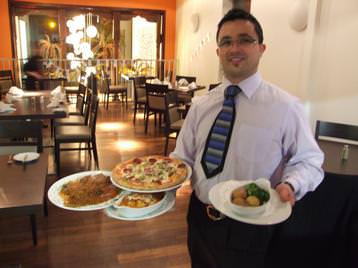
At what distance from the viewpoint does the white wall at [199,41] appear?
25.3ft

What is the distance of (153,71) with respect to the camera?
10.1 meters

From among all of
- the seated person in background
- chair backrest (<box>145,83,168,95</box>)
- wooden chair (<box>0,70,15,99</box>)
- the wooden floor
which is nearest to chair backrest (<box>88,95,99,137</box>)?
the wooden floor

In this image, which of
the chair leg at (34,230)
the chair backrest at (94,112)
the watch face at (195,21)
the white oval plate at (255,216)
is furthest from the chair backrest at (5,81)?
the white oval plate at (255,216)

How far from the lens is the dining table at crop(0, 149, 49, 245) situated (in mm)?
1619

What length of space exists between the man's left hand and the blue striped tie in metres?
0.27

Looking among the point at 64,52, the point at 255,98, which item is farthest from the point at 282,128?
the point at 64,52

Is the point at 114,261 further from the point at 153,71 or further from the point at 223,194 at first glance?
the point at 153,71

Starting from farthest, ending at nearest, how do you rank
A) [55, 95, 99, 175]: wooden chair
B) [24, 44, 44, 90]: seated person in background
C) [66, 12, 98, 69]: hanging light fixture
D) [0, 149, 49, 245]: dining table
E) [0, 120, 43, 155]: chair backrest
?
[66, 12, 98, 69]: hanging light fixture < [24, 44, 44, 90]: seated person in background < [55, 95, 99, 175]: wooden chair < [0, 120, 43, 155]: chair backrest < [0, 149, 49, 245]: dining table

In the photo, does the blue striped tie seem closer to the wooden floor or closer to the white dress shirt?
the white dress shirt

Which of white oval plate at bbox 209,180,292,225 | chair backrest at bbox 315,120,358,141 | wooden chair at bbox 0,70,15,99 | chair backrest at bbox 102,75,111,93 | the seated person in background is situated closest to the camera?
white oval plate at bbox 209,180,292,225

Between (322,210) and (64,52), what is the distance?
8.84 metres

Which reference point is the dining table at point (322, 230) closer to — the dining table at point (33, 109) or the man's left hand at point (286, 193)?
the man's left hand at point (286, 193)

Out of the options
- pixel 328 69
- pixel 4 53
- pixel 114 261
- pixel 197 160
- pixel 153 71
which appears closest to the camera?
pixel 197 160

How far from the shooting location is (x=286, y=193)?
3.78 feet
